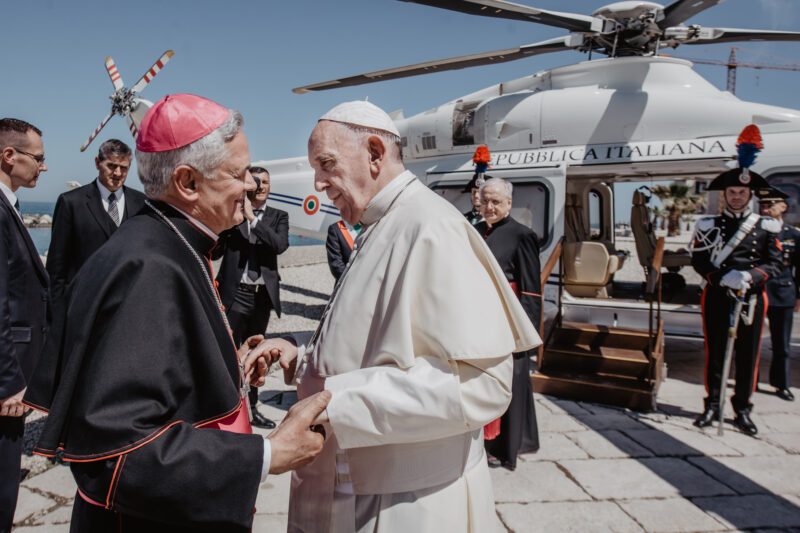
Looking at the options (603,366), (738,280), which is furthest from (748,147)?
(603,366)

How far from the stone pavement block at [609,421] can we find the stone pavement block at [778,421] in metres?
1.11

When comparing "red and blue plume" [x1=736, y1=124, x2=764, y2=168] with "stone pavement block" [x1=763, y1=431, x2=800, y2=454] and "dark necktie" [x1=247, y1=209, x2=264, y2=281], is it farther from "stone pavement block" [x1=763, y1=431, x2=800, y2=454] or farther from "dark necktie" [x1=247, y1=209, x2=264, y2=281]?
"dark necktie" [x1=247, y1=209, x2=264, y2=281]

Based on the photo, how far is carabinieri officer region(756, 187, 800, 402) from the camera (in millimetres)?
5172

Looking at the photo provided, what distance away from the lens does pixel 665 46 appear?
718cm

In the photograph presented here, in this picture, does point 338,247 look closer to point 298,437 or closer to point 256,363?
point 256,363

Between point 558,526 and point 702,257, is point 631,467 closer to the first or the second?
point 558,526

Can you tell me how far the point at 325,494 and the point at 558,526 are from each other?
2.14 meters

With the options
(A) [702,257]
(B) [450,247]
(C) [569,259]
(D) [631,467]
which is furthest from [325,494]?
(C) [569,259]

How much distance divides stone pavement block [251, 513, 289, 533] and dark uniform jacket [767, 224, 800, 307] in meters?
5.38

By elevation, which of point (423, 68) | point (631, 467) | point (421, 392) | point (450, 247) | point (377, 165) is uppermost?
point (423, 68)

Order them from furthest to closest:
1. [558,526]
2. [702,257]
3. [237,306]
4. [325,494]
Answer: [702,257]
[237,306]
[558,526]
[325,494]

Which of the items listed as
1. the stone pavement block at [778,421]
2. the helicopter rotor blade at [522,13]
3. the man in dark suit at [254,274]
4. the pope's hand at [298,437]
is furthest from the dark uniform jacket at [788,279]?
the pope's hand at [298,437]

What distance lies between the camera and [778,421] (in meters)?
4.56

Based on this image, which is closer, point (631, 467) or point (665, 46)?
point (631, 467)
